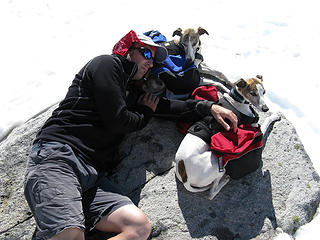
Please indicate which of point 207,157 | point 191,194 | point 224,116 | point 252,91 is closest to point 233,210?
point 191,194

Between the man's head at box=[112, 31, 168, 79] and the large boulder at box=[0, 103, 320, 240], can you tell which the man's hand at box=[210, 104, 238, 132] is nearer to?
the large boulder at box=[0, 103, 320, 240]

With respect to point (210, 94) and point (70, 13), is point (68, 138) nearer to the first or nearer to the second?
point (210, 94)

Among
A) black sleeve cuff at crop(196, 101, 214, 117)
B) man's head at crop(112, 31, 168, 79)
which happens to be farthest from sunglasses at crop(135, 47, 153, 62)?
black sleeve cuff at crop(196, 101, 214, 117)

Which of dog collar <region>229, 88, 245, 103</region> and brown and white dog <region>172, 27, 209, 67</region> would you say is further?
brown and white dog <region>172, 27, 209, 67</region>

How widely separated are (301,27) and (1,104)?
226 inches

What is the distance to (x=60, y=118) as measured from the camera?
340cm

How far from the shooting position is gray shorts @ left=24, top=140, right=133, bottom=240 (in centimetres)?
288

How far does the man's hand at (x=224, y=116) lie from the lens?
3543 millimetres

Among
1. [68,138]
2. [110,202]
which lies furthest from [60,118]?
[110,202]

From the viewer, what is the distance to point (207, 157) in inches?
136

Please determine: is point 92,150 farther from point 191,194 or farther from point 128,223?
point 191,194

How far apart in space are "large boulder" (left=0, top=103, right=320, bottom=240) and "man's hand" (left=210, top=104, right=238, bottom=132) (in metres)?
0.62

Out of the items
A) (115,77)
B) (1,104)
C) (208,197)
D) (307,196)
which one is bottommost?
(307,196)

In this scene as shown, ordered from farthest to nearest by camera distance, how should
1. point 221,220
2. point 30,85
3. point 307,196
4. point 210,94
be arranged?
point 30,85 < point 210,94 < point 307,196 < point 221,220
